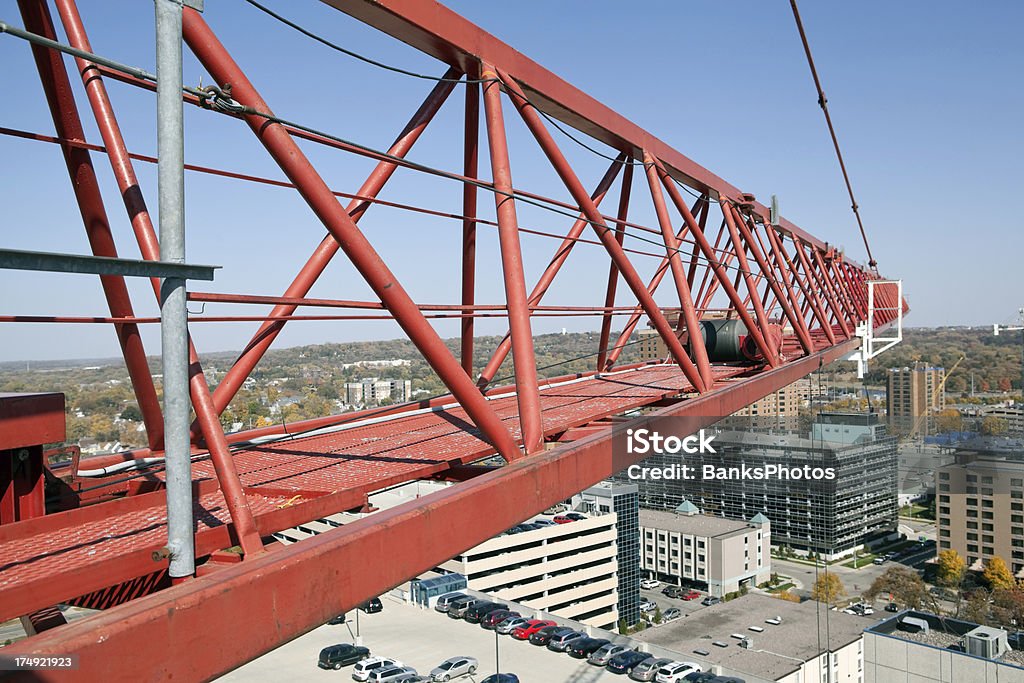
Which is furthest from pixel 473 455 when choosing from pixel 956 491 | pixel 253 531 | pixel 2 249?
pixel 956 491

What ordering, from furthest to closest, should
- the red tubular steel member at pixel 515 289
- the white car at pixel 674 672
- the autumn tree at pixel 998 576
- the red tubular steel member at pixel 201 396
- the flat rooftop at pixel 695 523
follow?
the flat rooftop at pixel 695 523 < the autumn tree at pixel 998 576 < the white car at pixel 674 672 < the red tubular steel member at pixel 515 289 < the red tubular steel member at pixel 201 396

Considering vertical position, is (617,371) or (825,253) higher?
(825,253)

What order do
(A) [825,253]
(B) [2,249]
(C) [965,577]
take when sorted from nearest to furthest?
(B) [2,249], (A) [825,253], (C) [965,577]

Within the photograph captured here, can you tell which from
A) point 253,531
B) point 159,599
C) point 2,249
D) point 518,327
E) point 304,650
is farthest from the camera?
point 304,650

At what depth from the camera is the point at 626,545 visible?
43781 mm

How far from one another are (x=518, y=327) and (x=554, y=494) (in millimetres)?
892

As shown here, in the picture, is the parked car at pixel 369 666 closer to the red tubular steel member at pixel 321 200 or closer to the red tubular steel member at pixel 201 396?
the red tubular steel member at pixel 321 200

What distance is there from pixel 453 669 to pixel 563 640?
592cm

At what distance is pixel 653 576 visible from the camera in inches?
2121

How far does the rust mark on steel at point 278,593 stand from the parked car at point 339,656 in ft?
68.1

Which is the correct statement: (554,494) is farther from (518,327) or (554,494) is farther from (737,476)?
(737,476)

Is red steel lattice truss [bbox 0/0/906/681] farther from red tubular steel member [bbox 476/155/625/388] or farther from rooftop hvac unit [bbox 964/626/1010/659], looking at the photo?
rooftop hvac unit [bbox 964/626/1010/659]

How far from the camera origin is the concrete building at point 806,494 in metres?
48.7

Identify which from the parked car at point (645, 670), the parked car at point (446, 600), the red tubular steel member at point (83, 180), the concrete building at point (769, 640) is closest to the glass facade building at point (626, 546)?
the concrete building at point (769, 640)
